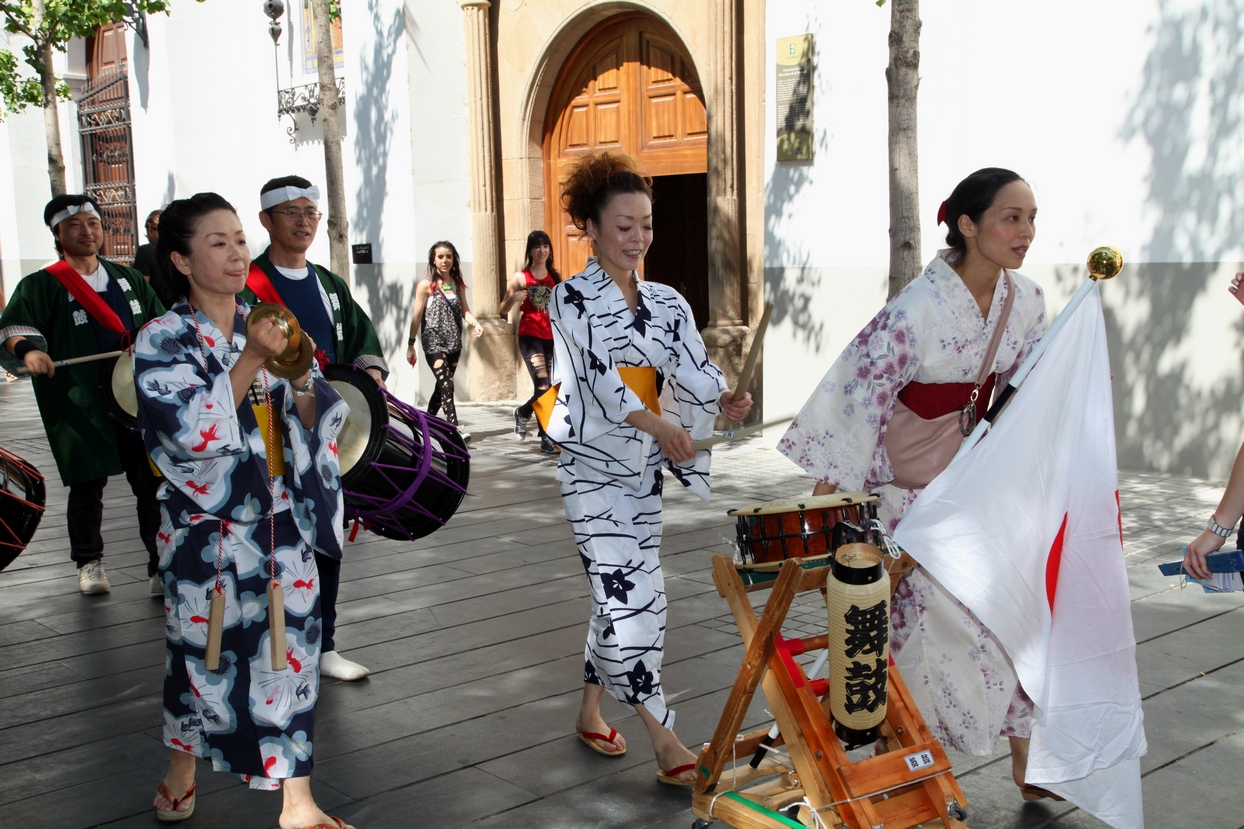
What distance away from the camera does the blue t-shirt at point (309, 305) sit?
13.8 ft

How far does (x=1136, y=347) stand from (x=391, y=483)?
17.4 ft

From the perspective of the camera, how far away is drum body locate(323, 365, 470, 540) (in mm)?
3529

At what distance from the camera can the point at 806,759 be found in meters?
2.66

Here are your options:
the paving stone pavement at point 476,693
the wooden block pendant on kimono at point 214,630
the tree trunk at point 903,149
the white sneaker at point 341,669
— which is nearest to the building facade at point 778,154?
the paving stone pavement at point 476,693

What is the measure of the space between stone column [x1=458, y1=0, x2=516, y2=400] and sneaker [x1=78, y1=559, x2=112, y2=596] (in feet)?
21.0

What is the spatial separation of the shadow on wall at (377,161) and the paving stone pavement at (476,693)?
6.27 metres

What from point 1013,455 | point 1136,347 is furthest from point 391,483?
point 1136,347

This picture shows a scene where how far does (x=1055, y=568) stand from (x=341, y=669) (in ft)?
8.22

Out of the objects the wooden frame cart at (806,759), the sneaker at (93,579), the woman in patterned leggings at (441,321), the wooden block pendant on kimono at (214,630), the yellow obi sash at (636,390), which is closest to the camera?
the wooden frame cart at (806,759)

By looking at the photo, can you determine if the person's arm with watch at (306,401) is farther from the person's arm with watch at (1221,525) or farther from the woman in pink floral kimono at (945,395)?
the person's arm with watch at (1221,525)

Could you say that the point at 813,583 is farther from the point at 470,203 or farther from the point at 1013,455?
the point at 470,203

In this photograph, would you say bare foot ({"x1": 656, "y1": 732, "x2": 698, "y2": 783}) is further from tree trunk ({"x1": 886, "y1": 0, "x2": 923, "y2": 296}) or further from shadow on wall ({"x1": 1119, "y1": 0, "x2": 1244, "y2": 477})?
shadow on wall ({"x1": 1119, "y1": 0, "x2": 1244, "y2": 477})

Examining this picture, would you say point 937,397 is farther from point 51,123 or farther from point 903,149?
point 51,123

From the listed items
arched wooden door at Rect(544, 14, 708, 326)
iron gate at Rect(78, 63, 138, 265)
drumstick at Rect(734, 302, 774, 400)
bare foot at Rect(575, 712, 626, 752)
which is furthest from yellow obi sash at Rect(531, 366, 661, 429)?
iron gate at Rect(78, 63, 138, 265)
